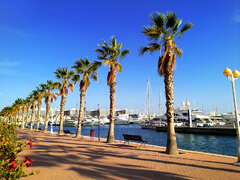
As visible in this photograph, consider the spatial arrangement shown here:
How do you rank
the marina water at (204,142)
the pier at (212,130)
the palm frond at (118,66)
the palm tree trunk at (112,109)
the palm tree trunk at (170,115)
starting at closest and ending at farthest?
the palm tree trunk at (170,115), the palm tree trunk at (112,109), the palm frond at (118,66), the marina water at (204,142), the pier at (212,130)

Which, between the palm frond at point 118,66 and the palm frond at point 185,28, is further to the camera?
the palm frond at point 118,66

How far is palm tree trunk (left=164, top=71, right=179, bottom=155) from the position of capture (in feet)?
34.4

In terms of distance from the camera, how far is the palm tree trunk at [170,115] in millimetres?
10492

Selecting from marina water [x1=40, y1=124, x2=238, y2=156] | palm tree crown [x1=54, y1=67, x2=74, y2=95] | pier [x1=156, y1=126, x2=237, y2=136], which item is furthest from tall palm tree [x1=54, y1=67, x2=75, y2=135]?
pier [x1=156, y1=126, x2=237, y2=136]

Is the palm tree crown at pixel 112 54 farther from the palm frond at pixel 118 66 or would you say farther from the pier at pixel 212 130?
the pier at pixel 212 130

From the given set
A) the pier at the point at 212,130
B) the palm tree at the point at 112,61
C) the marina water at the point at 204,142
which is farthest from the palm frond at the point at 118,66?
the pier at the point at 212,130

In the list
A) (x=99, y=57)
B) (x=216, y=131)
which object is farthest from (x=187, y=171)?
(x=216, y=131)

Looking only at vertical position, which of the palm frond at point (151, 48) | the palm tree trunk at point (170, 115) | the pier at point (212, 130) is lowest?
the pier at point (212, 130)

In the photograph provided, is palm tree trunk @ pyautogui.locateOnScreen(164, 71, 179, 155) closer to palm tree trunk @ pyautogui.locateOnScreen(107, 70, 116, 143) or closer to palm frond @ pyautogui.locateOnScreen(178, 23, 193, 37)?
palm frond @ pyautogui.locateOnScreen(178, 23, 193, 37)

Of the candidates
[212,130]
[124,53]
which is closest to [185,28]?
[124,53]

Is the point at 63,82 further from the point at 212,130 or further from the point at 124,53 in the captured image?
the point at 212,130

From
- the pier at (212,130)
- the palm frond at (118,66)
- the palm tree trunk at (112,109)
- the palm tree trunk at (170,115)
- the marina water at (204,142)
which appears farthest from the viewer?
the pier at (212,130)

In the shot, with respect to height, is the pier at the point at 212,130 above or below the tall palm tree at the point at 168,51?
below

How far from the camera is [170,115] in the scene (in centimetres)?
1074
